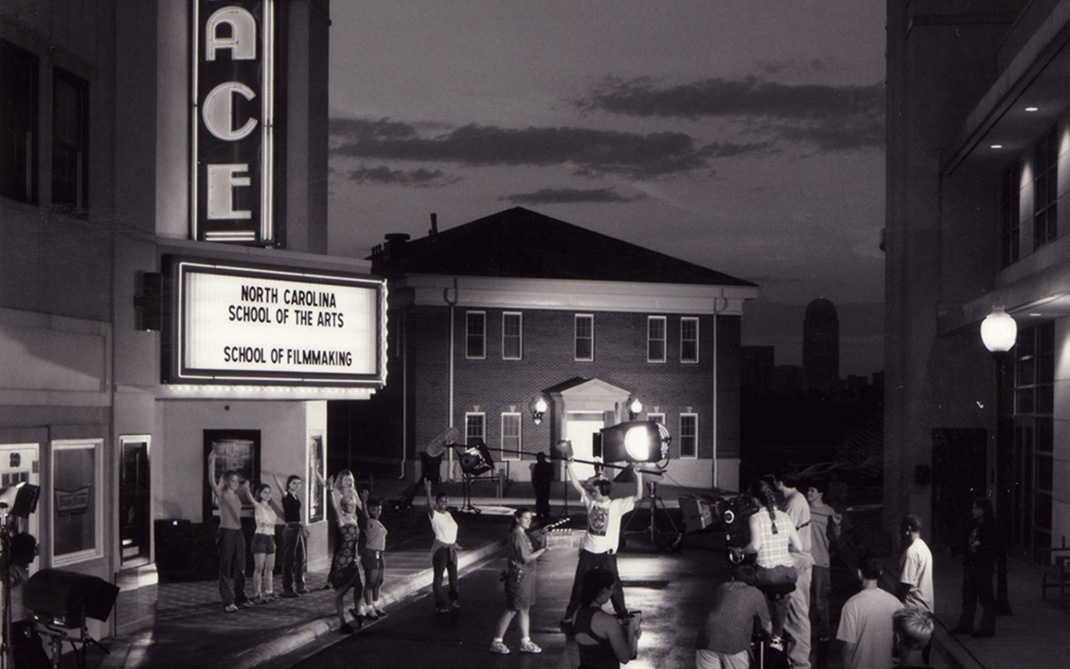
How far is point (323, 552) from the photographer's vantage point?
2145cm

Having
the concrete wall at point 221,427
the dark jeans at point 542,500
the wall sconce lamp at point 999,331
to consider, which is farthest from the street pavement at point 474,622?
the dark jeans at point 542,500

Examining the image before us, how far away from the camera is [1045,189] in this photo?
23.4 meters

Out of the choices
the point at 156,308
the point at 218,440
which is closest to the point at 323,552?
the point at 218,440

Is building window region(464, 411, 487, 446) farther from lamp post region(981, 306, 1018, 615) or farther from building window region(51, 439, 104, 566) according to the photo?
building window region(51, 439, 104, 566)

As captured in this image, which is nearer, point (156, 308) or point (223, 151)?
point (156, 308)

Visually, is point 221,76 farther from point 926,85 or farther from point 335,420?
point 335,420

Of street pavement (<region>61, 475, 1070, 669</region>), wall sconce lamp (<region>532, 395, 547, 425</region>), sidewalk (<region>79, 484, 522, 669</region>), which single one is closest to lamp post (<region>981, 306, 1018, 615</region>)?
street pavement (<region>61, 475, 1070, 669</region>)

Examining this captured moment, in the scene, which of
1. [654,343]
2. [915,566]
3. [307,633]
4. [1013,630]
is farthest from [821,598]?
[654,343]

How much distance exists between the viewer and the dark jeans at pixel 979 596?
14336 mm

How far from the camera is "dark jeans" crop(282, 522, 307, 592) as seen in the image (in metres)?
18.2

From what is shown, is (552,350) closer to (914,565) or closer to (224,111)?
(224,111)

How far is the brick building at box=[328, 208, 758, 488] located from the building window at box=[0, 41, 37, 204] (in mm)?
33240

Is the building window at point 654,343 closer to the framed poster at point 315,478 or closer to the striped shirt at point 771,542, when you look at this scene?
the framed poster at point 315,478

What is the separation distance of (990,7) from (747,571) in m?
21.3
